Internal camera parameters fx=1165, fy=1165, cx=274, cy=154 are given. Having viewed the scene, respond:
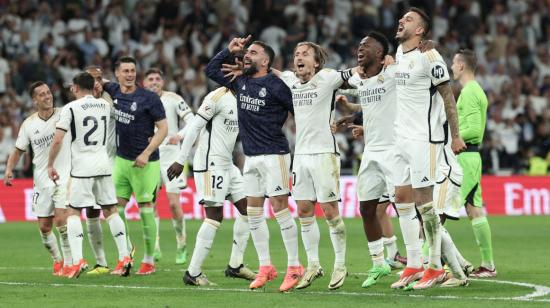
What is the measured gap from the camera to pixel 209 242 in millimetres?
13758

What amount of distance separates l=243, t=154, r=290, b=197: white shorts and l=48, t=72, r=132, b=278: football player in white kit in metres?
2.64

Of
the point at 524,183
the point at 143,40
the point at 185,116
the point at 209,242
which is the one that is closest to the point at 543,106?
the point at 524,183

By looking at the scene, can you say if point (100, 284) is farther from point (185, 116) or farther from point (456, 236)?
point (456, 236)

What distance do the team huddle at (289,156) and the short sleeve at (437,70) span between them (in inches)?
0.5

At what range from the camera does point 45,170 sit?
1602cm

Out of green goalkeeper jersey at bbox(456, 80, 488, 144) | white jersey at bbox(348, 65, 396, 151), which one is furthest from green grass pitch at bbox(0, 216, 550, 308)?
green goalkeeper jersey at bbox(456, 80, 488, 144)

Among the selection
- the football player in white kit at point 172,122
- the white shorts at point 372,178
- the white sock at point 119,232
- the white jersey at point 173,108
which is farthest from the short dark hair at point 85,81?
the white shorts at point 372,178

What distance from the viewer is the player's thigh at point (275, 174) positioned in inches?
509

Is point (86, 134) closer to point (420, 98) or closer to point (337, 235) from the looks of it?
point (337, 235)

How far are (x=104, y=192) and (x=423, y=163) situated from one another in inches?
190

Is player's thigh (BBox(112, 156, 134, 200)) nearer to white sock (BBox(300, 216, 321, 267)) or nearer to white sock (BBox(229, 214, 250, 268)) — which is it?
white sock (BBox(229, 214, 250, 268))

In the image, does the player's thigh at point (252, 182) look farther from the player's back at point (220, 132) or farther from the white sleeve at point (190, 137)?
the player's back at point (220, 132)

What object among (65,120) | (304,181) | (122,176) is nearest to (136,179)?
(122,176)

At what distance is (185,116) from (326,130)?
5.45 m
